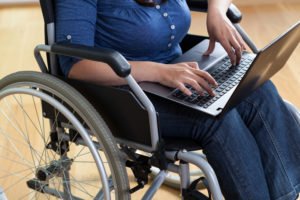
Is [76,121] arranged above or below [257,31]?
above

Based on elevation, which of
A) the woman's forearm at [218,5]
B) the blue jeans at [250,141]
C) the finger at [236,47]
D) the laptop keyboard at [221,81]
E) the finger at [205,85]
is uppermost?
the woman's forearm at [218,5]

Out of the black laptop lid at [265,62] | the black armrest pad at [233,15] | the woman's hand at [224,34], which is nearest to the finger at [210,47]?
the woman's hand at [224,34]

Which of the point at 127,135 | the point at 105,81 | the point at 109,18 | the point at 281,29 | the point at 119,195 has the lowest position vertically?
the point at 281,29

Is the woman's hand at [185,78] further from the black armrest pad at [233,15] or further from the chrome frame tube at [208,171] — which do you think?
the black armrest pad at [233,15]

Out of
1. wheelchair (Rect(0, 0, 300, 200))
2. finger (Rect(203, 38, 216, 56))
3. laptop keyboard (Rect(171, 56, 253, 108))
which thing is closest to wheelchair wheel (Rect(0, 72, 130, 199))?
wheelchair (Rect(0, 0, 300, 200))

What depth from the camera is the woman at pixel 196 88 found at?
116cm

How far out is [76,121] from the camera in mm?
1146

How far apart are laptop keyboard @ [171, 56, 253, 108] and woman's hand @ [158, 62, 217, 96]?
2 cm

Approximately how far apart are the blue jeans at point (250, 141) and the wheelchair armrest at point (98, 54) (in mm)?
188

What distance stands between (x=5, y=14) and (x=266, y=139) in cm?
272

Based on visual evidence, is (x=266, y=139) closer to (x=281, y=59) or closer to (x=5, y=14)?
(x=281, y=59)

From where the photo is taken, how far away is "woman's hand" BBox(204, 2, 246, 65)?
133 centimetres

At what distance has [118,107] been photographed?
3.87 ft

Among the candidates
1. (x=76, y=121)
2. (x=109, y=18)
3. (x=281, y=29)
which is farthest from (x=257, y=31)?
(x=76, y=121)
